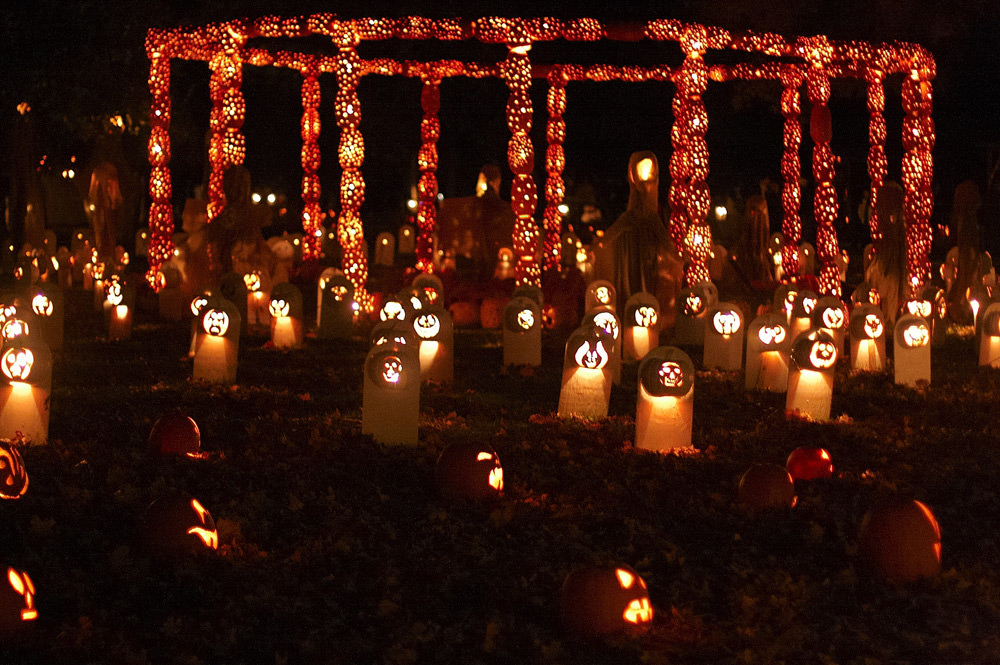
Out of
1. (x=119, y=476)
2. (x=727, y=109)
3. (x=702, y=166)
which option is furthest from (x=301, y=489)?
(x=727, y=109)

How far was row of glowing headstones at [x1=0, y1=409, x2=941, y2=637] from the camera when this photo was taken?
198 inches

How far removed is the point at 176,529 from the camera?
5.71 metres

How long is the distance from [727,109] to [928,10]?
8168 mm

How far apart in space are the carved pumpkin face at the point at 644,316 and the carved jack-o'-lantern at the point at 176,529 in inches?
294

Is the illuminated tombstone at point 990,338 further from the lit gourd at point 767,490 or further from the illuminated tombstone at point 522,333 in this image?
the lit gourd at point 767,490

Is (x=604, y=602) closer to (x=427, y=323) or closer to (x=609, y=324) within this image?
(x=609, y=324)

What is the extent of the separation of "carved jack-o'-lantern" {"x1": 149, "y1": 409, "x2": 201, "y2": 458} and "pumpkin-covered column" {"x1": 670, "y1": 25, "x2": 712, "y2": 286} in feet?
31.9

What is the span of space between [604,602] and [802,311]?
8061 mm

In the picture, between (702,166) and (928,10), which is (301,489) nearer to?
(702,166)

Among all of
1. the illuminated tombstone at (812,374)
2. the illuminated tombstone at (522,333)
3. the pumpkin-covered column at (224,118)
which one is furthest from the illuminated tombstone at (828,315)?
the pumpkin-covered column at (224,118)

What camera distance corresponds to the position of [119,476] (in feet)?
23.1

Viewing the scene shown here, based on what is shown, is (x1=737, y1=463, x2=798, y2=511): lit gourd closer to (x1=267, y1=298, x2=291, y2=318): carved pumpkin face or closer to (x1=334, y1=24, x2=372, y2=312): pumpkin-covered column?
(x1=267, y1=298, x2=291, y2=318): carved pumpkin face

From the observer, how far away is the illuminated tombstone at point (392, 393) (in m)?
7.99

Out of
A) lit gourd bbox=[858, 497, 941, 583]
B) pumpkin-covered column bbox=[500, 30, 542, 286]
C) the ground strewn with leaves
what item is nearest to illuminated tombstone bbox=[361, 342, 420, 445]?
the ground strewn with leaves
